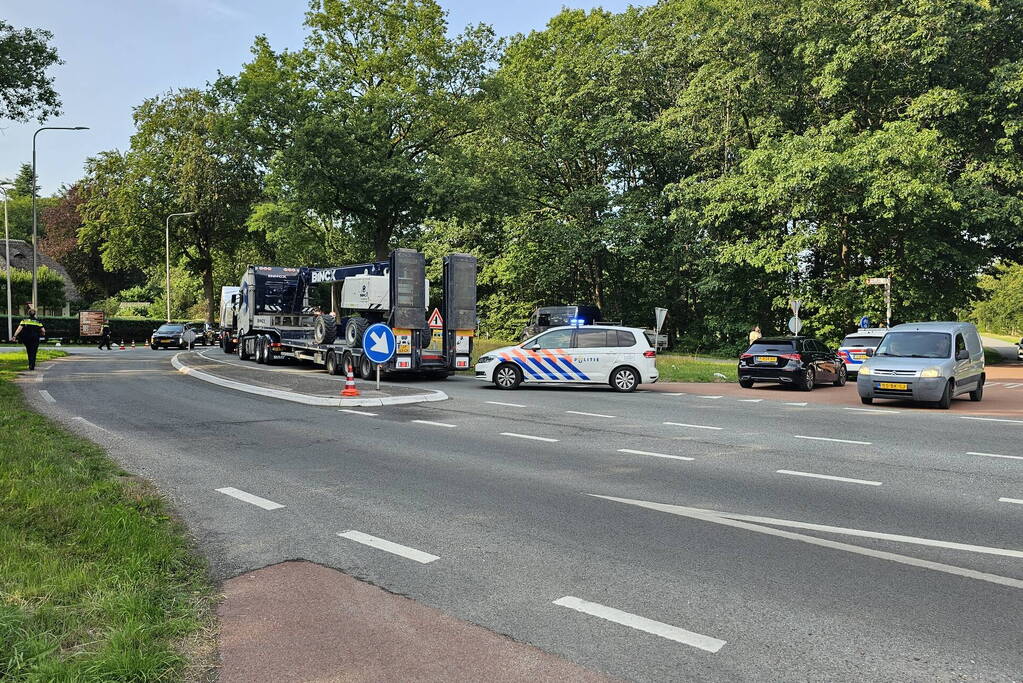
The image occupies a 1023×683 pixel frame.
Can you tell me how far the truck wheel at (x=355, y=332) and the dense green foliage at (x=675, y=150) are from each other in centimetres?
1061

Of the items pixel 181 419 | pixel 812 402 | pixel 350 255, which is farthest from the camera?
pixel 350 255

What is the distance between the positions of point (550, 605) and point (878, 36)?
31.0m

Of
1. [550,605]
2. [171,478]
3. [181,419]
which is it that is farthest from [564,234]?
[550,605]

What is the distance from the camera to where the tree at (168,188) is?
5303cm

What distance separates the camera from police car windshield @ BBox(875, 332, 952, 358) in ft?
53.1

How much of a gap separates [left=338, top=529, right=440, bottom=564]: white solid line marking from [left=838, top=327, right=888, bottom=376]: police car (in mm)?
21814

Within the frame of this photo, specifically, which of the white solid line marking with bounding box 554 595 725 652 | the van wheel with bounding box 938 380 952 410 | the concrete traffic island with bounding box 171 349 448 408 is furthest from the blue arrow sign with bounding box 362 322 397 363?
the white solid line marking with bounding box 554 595 725 652

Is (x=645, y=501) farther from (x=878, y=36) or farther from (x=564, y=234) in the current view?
(x=564, y=234)

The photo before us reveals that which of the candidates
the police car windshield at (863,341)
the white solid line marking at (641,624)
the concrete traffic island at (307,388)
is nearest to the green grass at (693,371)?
the police car windshield at (863,341)

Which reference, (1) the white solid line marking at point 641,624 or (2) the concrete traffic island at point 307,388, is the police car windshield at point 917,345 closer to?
(2) the concrete traffic island at point 307,388

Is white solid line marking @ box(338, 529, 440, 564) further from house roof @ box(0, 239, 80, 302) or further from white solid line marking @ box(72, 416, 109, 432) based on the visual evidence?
house roof @ box(0, 239, 80, 302)

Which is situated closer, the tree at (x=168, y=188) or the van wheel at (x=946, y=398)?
the van wheel at (x=946, y=398)

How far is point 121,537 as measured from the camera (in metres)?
5.09

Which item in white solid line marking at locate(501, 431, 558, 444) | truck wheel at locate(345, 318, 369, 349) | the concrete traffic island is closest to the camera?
white solid line marking at locate(501, 431, 558, 444)
